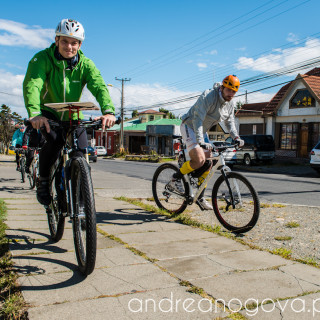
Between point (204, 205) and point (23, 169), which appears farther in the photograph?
point (23, 169)

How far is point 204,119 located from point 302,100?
2582 cm

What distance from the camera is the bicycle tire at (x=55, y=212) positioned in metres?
3.61

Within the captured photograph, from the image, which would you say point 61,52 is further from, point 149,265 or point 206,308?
point 206,308

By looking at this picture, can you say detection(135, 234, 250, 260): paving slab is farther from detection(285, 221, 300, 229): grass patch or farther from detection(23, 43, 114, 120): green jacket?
detection(23, 43, 114, 120): green jacket

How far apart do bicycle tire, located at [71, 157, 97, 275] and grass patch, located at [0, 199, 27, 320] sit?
1.63 feet

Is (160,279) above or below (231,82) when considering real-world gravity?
below

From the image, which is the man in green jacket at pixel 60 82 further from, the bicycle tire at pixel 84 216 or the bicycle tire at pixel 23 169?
the bicycle tire at pixel 23 169

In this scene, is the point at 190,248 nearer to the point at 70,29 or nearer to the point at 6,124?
the point at 70,29

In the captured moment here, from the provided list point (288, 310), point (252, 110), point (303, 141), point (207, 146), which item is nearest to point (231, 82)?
point (207, 146)

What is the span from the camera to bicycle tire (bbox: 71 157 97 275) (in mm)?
2695

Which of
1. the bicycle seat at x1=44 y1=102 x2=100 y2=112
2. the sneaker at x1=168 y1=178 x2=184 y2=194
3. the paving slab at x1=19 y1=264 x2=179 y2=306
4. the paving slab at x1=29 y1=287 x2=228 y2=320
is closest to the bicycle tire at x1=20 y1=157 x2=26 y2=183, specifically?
the sneaker at x1=168 y1=178 x2=184 y2=194

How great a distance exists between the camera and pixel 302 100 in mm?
28375

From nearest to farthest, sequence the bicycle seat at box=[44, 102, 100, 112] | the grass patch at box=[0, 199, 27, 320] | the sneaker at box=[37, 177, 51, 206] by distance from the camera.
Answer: the grass patch at box=[0, 199, 27, 320]
the bicycle seat at box=[44, 102, 100, 112]
the sneaker at box=[37, 177, 51, 206]

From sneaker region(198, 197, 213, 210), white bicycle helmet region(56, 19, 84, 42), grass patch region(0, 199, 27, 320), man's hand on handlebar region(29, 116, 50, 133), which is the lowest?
grass patch region(0, 199, 27, 320)
